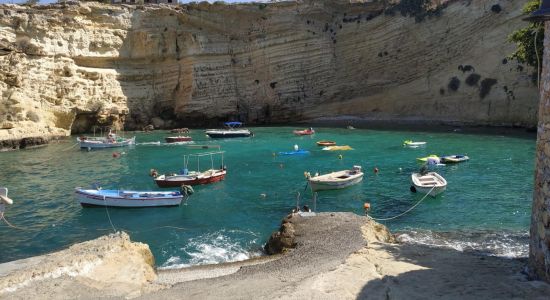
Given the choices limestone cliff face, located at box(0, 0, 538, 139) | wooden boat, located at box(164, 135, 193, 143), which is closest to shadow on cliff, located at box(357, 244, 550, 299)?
wooden boat, located at box(164, 135, 193, 143)

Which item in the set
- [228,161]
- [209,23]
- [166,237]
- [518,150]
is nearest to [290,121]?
[209,23]

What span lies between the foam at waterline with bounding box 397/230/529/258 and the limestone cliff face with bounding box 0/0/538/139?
35.6m

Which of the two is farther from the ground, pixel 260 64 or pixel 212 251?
pixel 260 64

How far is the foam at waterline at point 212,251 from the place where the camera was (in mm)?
16630

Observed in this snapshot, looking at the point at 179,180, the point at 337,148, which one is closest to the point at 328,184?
the point at 179,180

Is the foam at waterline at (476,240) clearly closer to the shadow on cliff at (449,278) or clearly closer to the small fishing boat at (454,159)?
the shadow on cliff at (449,278)

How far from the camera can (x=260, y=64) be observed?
203 feet

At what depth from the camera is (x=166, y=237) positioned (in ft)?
63.5

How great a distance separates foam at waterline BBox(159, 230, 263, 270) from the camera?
16.6 meters

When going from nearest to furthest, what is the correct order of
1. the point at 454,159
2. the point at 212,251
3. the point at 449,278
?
the point at 449,278 → the point at 212,251 → the point at 454,159

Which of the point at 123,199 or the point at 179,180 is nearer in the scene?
the point at 123,199

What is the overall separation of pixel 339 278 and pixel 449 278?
245 cm

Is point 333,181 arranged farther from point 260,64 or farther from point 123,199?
point 260,64

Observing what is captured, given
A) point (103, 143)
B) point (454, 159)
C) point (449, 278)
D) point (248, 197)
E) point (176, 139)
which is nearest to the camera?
point (449, 278)
